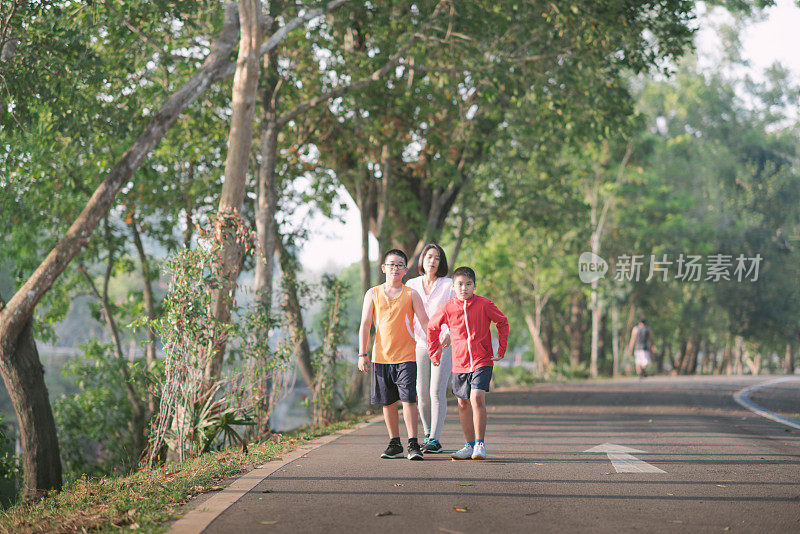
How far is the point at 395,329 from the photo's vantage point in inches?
320

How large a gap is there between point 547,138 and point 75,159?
10.3 metres

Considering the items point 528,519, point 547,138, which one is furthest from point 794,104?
point 528,519

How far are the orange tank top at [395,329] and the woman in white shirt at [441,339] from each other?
0.21m

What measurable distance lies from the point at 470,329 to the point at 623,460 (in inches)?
75.5

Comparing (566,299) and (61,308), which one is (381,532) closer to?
(61,308)

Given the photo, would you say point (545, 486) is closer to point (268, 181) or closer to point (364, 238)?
point (268, 181)

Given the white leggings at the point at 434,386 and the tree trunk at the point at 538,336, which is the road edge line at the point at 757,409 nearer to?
the white leggings at the point at 434,386

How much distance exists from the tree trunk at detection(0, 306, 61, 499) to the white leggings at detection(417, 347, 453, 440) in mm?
5601

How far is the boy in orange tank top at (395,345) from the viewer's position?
8.10 meters

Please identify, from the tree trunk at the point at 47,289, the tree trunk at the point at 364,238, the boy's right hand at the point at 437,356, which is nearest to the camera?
the boy's right hand at the point at 437,356

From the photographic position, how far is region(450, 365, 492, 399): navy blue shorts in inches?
316

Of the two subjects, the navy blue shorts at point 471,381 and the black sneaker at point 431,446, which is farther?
the black sneaker at point 431,446

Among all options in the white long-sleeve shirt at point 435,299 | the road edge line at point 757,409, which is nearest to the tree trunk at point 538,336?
the road edge line at point 757,409

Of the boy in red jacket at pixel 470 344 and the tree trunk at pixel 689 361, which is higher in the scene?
the boy in red jacket at pixel 470 344
